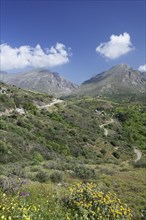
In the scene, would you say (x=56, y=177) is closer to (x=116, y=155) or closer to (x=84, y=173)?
(x=84, y=173)

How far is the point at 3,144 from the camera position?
21109 millimetres

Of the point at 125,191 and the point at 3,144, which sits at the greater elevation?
the point at 3,144

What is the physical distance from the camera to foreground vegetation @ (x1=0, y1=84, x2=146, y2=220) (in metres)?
6.00

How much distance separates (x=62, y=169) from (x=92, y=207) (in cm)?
1018

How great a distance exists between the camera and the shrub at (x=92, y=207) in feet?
19.1

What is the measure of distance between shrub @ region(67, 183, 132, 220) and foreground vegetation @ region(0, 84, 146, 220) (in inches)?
1.0

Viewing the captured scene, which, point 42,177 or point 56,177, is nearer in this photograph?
point 42,177

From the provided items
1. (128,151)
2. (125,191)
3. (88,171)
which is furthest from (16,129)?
(128,151)

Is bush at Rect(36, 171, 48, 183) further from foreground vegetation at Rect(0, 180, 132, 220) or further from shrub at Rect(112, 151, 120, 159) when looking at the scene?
shrub at Rect(112, 151, 120, 159)

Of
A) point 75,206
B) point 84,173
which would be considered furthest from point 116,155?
point 75,206

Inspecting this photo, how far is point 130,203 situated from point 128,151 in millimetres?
35812

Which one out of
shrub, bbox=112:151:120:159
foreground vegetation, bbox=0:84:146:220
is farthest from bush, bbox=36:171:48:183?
shrub, bbox=112:151:120:159

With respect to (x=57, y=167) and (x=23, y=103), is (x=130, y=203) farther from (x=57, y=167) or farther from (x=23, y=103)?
(x=23, y=103)

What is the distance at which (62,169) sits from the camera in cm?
1614
